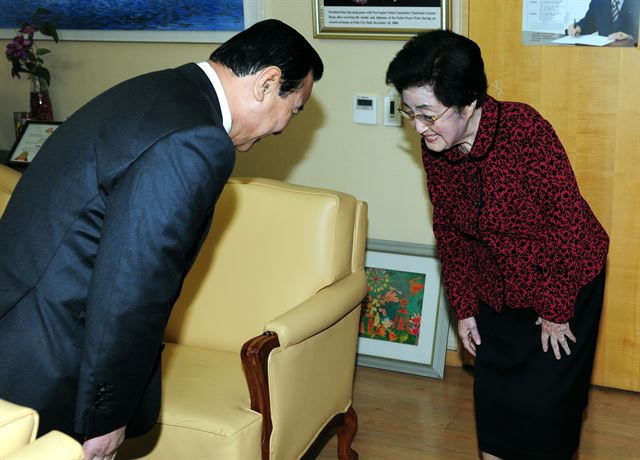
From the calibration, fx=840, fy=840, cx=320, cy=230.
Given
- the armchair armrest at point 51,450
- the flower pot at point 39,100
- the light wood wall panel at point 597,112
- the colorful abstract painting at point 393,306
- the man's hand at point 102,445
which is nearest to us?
the armchair armrest at point 51,450

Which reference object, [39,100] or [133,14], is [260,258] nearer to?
[133,14]

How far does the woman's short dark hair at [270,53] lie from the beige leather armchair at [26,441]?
3.13ft

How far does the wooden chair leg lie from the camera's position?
3.20 meters

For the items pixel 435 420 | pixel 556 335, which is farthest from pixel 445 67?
pixel 435 420

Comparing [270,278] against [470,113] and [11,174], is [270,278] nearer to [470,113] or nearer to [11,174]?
[470,113]

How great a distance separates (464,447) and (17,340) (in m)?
2.03

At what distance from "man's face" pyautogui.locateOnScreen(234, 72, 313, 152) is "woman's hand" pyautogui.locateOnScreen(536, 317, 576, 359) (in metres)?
1.06

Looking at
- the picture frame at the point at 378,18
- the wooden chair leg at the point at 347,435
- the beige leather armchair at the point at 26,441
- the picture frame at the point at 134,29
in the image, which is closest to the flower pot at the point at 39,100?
the picture frame at the point at 134,29

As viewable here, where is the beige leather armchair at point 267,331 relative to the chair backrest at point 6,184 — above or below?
below

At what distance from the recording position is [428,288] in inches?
157

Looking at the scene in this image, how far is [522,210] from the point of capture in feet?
8.05

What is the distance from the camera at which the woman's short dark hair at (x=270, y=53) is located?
76.9 inches

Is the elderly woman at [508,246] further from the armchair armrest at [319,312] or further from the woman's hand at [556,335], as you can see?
the armchair armrest at [319,312]

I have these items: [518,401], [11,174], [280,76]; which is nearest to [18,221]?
[280,76]
